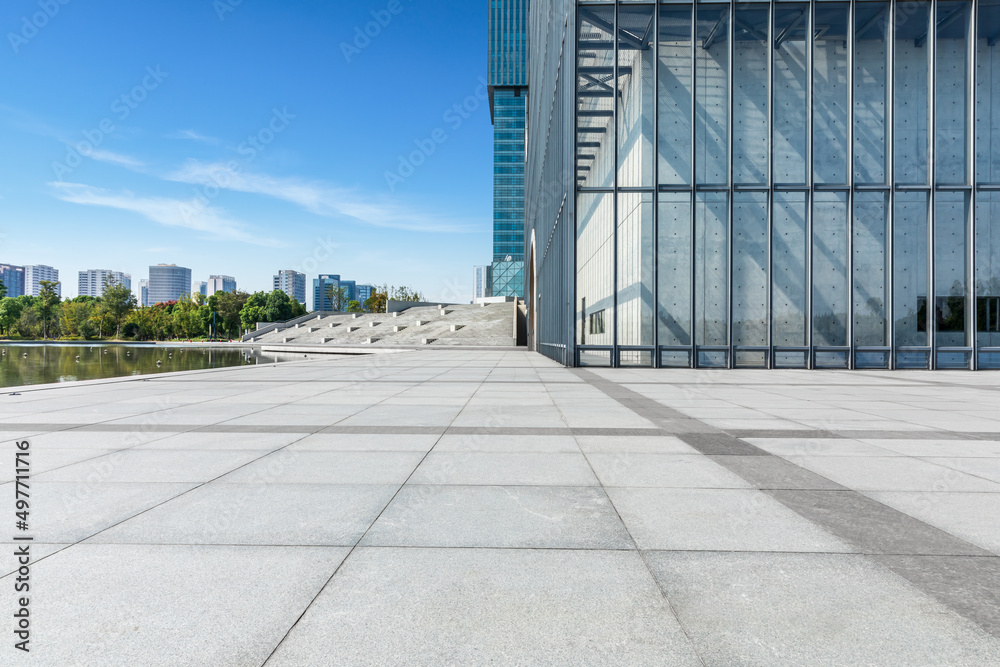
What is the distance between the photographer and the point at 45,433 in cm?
748

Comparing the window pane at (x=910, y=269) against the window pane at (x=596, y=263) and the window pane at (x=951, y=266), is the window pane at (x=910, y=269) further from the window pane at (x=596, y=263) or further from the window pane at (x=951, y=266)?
the window pane at (x=596, y=263)

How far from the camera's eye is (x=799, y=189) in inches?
806

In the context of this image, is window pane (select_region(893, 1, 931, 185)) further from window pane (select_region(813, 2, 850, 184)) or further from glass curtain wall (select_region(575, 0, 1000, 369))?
window pane (select_region(813, 2, 850, 184))

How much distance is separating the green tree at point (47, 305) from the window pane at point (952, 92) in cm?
13774

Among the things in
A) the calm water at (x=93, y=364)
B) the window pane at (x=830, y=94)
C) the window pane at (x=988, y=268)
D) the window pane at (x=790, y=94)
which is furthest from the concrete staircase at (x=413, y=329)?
the window pane at (x=988, y=268)

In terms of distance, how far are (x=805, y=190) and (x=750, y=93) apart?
4320 millimetres

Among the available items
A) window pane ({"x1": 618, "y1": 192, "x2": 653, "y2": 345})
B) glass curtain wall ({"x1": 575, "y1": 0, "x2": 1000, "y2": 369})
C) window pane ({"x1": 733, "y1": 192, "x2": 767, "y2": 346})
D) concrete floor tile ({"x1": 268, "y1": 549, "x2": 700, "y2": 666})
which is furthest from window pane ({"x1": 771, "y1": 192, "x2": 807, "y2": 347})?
concrete floor tile ({"x1": 268, "y1": 549, "x2": 700, "y2": 666})

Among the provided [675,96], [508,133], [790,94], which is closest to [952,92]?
[790,94]

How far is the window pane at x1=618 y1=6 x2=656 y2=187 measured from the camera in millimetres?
21000

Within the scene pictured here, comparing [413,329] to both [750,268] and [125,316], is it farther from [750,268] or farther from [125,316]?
[125,316]

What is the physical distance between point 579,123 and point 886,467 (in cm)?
2056

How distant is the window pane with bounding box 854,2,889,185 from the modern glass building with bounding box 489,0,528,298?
382ft

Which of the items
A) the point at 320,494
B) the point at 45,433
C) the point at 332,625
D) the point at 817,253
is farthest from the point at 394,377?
the point at 817,253

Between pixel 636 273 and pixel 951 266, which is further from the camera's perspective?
pixel 636 273
